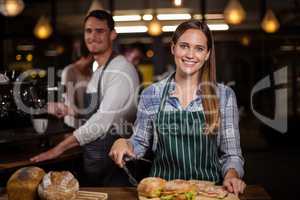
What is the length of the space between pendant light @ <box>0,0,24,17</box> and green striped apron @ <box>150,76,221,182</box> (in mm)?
1904

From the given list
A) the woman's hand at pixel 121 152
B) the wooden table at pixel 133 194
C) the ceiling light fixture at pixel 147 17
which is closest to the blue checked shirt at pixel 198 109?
the woman's hand at pixel 121 152

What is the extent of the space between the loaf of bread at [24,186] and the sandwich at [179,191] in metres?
0.60

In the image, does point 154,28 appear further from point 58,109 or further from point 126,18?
point 58,109

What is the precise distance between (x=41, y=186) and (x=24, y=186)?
0.08 m

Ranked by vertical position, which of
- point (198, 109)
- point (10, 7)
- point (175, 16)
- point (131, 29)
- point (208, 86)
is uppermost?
point (10, 7)

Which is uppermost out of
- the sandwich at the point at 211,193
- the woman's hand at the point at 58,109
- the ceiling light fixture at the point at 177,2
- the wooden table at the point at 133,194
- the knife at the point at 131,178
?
the ceiling light fixture at the point at 177,2

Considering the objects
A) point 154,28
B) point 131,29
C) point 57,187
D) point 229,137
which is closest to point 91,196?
point 57,187

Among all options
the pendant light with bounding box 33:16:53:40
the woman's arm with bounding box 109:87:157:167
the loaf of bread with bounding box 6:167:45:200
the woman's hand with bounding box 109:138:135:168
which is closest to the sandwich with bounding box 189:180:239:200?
the woman's hand with bounding box 109:138:135:168

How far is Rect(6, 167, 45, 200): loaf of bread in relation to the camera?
228 cm

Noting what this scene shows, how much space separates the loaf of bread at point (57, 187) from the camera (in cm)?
224

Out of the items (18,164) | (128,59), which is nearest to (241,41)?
(128,59)

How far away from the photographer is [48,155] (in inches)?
140

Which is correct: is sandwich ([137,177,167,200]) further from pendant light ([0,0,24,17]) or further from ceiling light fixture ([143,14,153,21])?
pendant light ([0,0,24,17])

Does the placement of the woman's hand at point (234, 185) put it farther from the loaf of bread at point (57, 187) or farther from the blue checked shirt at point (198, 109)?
the loaf of bread at point (57, 187)
